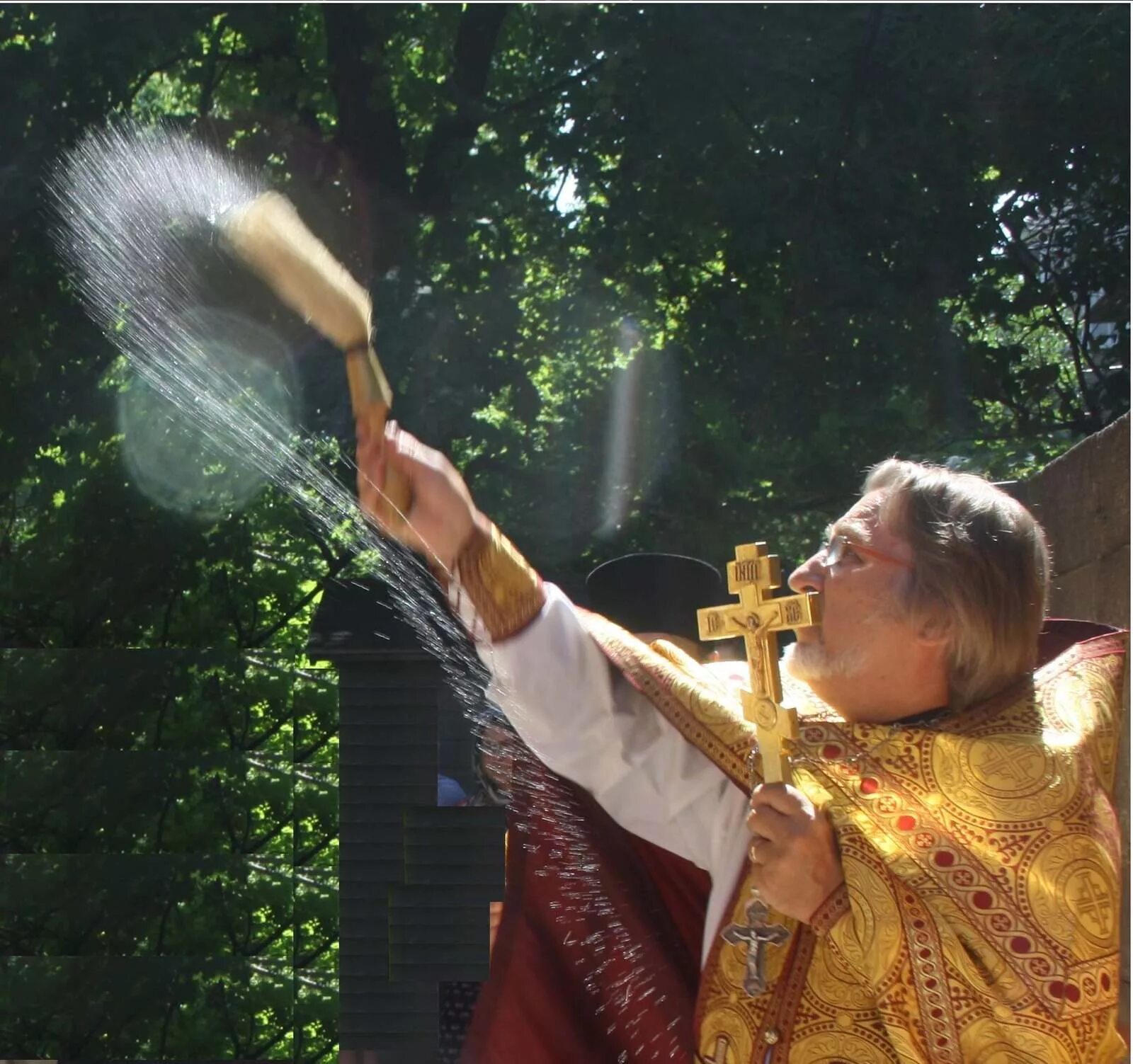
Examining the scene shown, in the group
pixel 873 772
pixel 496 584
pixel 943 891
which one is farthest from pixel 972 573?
pixel 496 584

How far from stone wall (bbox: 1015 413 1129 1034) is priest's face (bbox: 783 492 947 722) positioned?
1.89 ft

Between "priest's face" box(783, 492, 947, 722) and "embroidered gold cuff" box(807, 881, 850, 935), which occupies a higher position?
"priest's face" box(783, 492, 947, 722)

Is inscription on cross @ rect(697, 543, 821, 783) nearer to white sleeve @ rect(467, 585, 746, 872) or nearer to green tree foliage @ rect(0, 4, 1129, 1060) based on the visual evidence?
white sleeve @ rect(467, 585, 746, 872)

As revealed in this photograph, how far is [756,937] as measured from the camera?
2.21m

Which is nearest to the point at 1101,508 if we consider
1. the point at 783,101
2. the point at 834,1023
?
the point at 834,1023

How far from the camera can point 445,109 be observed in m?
7.18

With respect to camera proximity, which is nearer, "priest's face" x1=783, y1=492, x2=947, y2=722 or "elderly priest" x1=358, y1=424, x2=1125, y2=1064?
"elderly priest" x1=358, y1=424, x2=1125, y2=1064

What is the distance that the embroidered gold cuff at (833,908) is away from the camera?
2.15 meters

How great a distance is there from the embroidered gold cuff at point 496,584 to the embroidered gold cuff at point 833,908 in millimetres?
559

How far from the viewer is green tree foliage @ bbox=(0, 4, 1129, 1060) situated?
639cm

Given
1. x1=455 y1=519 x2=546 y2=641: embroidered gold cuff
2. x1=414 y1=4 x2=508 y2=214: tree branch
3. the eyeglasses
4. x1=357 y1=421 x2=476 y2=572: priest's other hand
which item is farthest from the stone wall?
x1=414 y1=4 x2=508 y2=214: tree branch

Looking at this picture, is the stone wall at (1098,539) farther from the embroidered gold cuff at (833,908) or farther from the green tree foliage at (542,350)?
the green tree foliage at (542,350)

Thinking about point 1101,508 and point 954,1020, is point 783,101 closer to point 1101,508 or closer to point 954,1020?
point 1101,508

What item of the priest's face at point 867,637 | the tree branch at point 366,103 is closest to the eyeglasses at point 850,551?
the priest's face at point 867,637
